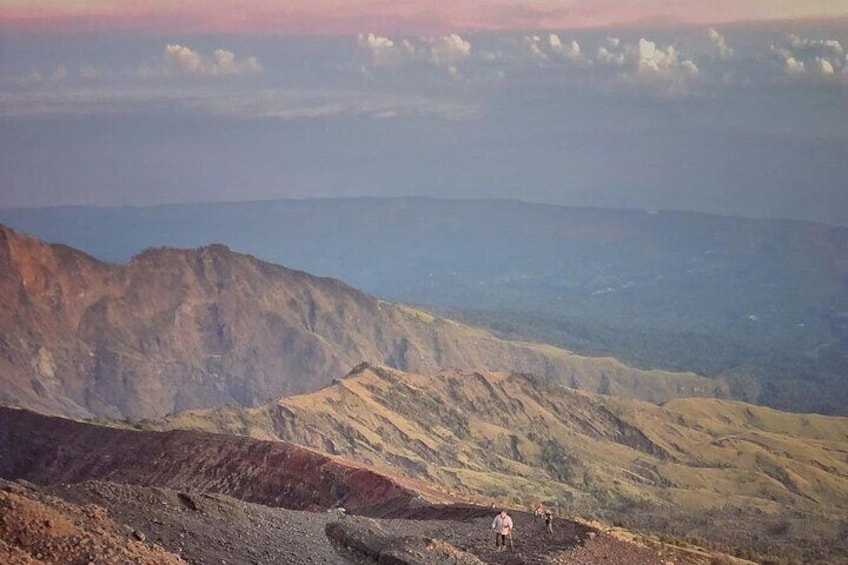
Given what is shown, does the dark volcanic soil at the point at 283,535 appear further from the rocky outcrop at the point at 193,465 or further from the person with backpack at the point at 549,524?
the rocky outcrop at the point at 193,465

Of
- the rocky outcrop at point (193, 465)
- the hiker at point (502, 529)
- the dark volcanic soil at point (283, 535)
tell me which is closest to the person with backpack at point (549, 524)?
the dark volcanic soil at point (283, 535)

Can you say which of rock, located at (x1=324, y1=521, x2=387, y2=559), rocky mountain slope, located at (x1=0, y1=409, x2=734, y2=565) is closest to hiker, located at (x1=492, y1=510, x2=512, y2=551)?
rocky mountain slope, located at (x1=0, y1=409, x2=734, y2=565)

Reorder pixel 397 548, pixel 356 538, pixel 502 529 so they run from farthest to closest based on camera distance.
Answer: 1. pixel 502 529
2. pixel 356 538
3. pixel 397 548

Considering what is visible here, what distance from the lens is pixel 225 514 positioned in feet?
188

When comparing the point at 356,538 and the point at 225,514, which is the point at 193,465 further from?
the point at 356,538

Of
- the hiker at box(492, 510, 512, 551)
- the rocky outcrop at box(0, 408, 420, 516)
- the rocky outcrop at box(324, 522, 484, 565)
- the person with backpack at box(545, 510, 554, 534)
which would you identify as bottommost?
the rocky outcrop at box(0, 408, 420, 516)

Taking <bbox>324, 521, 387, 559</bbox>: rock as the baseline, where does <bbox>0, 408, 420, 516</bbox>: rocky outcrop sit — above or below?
below

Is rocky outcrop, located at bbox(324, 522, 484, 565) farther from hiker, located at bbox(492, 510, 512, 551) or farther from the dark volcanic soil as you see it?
hiker, located at bbox(492, 510, 512, 551)

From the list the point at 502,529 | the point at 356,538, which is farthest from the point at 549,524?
the point at 356,538

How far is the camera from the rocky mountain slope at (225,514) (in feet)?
143

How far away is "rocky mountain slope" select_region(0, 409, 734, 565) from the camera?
43.7 metres

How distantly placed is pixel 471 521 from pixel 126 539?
29238 millimetres

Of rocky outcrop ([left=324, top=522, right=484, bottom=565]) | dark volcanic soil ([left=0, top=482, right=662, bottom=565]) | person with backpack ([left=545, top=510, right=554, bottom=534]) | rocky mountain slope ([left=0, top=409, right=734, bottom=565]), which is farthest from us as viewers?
person with backpack ([left=545, top=510, right=554, bottom=534])

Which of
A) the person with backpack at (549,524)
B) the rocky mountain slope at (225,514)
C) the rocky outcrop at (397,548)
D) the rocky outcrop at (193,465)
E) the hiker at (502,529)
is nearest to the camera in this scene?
the rocky mountain slope at (225,514)
